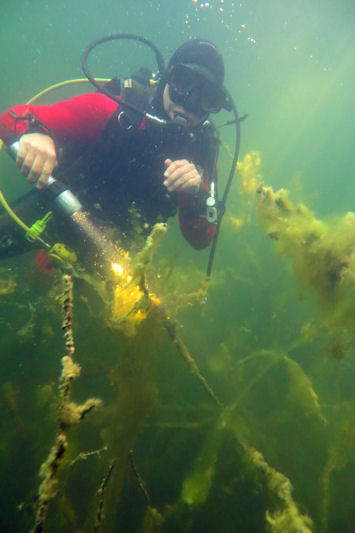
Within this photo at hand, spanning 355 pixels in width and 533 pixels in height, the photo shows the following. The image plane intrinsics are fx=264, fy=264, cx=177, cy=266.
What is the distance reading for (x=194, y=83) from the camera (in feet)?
12.2

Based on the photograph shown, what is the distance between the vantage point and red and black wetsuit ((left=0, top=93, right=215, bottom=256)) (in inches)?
124

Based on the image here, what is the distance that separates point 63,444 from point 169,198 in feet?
9.47

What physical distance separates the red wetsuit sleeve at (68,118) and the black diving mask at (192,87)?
899mm

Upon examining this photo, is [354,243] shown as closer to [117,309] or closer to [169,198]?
[117,309]

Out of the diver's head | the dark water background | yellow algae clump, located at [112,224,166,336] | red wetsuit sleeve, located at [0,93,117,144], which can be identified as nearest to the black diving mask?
the diver's head

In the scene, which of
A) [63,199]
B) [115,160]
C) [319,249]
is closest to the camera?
[319,249]

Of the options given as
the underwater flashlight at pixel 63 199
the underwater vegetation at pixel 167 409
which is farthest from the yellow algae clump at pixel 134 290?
the underwater flashlight at pixel 63 199

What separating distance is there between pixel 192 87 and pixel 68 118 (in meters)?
1.79

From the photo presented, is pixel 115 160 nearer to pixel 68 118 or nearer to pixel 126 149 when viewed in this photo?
pixel 126 149

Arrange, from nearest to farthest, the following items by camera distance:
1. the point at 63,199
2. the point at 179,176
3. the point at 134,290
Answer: the point at 134,290
the point at 63,199
the point at 179,176

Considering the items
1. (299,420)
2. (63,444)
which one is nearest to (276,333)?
(299,420)

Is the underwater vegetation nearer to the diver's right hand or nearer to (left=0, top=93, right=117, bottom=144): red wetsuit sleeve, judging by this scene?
the diver's right hand

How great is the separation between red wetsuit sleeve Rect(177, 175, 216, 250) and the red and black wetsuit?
3.5 inches

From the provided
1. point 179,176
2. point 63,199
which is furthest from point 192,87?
point 63,199
